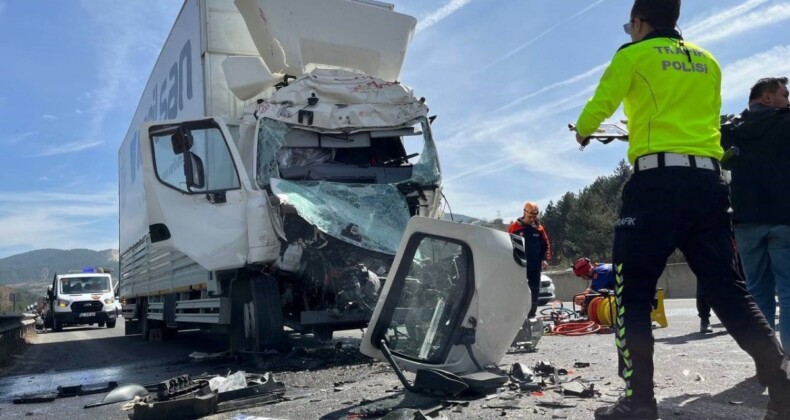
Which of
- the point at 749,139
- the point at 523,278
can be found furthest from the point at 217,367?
the point at 749,139

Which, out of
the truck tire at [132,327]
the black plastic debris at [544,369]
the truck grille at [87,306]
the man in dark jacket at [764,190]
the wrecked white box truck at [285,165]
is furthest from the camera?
the truck grille at [87,306]

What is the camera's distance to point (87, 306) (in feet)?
71.4

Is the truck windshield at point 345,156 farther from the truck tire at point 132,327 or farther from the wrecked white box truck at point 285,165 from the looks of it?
the truck tire at point 132,327

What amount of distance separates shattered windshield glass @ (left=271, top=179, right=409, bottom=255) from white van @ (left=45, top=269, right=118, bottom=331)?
19.2 metres

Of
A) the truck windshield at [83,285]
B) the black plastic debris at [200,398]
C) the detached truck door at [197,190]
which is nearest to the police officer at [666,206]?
the black plastic debris at [200,398]

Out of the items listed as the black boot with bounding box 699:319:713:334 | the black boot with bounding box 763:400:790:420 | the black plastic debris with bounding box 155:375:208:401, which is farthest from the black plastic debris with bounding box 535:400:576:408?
the black boot with bounding box 699:319:713:334

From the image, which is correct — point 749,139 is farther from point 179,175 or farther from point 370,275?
point 179,175

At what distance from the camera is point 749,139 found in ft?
11.7

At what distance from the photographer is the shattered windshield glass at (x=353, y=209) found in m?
5.21

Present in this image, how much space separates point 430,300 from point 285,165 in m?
2.79

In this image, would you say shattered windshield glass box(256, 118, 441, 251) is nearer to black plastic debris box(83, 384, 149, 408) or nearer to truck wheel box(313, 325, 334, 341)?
truck wheel box(313, 325, 334, 341)

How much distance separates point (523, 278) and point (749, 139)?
5.03 feet

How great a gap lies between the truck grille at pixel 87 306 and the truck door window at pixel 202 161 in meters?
18.5

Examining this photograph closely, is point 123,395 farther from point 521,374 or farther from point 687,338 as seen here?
point 687,338
